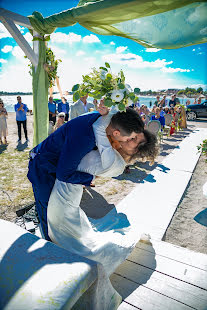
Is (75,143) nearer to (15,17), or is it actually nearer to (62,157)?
(62,157)

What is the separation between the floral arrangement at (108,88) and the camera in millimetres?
1887

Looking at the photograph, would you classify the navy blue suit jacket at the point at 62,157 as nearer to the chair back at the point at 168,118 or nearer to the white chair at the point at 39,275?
the white chair at the point at 39,275

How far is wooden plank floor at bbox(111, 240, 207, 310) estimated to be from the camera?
1.81 m

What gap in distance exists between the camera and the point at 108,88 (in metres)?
1.97

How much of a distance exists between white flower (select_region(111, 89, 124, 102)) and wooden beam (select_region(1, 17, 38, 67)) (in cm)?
217

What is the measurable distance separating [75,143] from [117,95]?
558 mm

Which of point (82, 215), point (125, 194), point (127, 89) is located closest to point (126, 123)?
point (127, 89)

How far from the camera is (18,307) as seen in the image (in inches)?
41.3

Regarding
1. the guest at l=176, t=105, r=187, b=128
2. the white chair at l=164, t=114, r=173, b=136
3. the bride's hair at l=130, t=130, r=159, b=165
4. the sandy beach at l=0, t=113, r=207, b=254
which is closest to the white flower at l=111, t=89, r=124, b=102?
the bride's hair at l=130, t=130, r=159, b=165

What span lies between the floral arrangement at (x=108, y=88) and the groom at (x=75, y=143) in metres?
0.10

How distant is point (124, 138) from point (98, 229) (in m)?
1.49

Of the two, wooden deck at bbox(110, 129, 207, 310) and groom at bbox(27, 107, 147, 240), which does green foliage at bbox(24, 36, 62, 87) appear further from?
wooden deck at bbox(110, 129, 207, 310)

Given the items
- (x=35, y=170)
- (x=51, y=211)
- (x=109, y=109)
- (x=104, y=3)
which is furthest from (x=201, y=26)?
(x=51, y=211)

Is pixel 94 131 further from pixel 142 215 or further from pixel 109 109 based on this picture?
pixel 142 215
